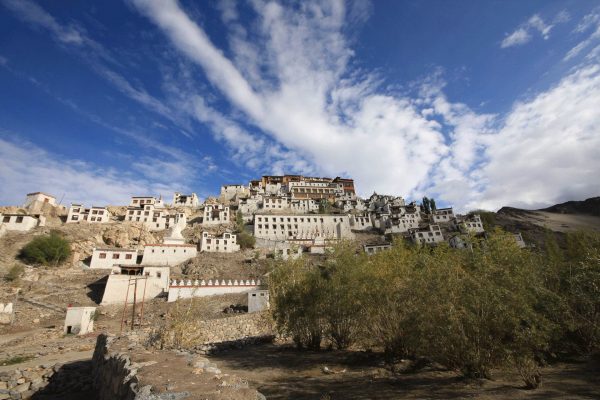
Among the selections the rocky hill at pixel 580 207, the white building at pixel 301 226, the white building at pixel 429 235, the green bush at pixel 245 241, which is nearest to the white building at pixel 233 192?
the white building at pixel 301 226

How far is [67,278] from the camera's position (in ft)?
135

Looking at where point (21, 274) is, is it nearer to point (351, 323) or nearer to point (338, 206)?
point (351, 323)

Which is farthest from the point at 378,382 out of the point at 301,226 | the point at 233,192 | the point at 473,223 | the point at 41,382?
the point at 233,192

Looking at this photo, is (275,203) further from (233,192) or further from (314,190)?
(233,192)

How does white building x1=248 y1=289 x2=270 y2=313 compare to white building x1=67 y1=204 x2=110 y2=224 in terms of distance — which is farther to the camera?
white building x1=67 y1=204 x2=110 y2=224

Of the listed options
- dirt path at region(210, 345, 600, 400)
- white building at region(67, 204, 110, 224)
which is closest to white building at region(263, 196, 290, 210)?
white building at region(67, 204, 110, 224)

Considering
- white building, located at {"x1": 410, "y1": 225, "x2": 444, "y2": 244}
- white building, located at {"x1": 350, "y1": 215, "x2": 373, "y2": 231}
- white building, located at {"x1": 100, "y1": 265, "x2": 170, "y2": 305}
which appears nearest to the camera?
white building, located at {"x1": 100, "y1": 265, "x2": 170, "y2": 305}

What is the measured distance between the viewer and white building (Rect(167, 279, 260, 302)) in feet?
120

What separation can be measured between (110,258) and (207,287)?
19333 millimetres

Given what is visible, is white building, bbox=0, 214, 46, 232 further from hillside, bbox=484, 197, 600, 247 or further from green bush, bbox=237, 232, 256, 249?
hillside, bbox=484, 197, 600, 247

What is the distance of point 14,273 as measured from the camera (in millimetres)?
38062

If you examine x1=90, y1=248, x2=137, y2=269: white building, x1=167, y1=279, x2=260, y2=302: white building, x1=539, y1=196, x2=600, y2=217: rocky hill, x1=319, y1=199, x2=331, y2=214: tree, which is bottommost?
x1=167, y1=279, x2=260, y2=302: white building

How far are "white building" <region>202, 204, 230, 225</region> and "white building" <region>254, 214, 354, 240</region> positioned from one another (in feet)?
25.5

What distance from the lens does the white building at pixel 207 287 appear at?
120 ft
